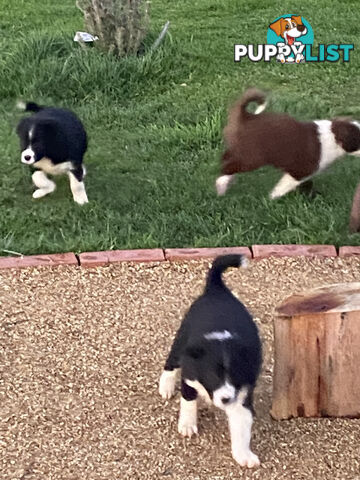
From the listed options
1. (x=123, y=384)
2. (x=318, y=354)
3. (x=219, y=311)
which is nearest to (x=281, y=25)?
(x=123, y=384)

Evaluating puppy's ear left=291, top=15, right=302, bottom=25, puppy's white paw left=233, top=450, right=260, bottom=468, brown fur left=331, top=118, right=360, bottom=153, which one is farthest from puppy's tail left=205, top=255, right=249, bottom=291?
puppy's ear left=291, top=15, right=302, bottom=25

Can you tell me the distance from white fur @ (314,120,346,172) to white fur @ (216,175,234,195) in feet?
1.84

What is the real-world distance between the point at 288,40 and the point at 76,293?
17.2 ft

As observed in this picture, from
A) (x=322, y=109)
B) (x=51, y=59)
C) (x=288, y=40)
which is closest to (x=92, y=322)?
(x=322, y=109)

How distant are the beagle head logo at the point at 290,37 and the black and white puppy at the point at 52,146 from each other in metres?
3.59

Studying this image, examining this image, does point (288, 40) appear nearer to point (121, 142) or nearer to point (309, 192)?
point (121, 142)

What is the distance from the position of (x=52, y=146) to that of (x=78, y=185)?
13.3 inches

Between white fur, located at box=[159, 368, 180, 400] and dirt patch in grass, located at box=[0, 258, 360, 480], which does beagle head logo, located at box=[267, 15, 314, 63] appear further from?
white fur, located at box=[159, 368, 180, 400]

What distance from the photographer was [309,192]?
513 centimetres

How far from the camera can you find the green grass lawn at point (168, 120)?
4.73 meters

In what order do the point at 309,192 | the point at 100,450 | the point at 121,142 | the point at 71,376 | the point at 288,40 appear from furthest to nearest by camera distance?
the point at 288,40, the point at 121,142, the point at 309,192, the point at 71,376, the point at 100,450

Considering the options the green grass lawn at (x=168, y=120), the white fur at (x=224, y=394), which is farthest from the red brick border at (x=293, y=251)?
the white fur at (x=224, y=394)

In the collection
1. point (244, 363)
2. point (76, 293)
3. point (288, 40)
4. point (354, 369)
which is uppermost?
point (244, 363)

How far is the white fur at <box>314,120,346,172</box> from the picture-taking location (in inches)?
193
